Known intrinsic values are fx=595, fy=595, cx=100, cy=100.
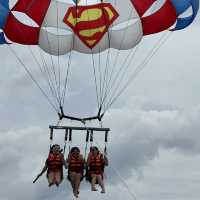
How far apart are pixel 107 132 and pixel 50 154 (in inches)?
67.0

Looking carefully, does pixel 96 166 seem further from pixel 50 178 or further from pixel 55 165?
pixel 50 178

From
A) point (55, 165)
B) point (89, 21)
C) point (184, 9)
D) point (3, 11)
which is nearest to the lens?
point (55, 165)

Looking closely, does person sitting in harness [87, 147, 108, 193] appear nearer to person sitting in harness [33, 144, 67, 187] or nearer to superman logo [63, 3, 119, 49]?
person sitting in harness [33, 144, 67, 187]

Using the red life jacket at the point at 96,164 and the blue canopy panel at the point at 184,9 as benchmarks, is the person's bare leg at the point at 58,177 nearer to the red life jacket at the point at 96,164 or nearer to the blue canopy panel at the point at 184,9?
the red life jacket at the point at 96,164

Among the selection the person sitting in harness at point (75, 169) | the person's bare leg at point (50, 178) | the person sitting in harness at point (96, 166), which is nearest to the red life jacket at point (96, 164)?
the person sitting in harness at point (96, 166)

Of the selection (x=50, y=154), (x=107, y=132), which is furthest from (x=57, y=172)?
(x=107, y=132)

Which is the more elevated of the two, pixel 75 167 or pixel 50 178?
pixel 75 167

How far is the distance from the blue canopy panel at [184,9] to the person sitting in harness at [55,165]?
5.80 m

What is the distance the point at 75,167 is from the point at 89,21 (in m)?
5.21

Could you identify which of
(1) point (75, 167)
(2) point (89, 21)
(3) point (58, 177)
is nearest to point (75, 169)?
(1) point (75, 167)

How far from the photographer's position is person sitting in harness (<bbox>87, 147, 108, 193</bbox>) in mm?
16562

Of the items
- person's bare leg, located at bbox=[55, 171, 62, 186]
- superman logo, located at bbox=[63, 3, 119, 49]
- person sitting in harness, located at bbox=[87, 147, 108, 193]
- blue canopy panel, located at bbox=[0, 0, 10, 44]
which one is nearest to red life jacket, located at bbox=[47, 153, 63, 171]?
person's bare leg, located at bbox=[55, 171, 62, 186]

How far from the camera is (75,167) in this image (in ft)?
54.3

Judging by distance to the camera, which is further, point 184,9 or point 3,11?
point 184,9
